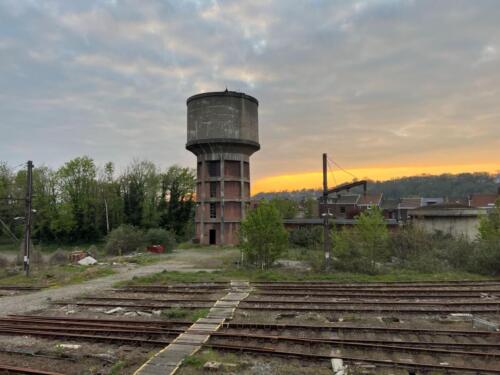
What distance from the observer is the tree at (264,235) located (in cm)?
2220

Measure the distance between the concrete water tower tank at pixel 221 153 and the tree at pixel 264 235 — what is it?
54.1ft

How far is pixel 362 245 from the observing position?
2177cm

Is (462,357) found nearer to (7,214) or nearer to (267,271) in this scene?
(267,271)

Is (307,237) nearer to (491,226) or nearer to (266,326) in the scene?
(491,226)

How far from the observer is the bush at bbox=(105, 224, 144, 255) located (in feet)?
122

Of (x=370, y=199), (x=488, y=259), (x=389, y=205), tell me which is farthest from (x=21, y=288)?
(x=370, y=199)

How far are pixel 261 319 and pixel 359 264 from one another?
1134 centimetres

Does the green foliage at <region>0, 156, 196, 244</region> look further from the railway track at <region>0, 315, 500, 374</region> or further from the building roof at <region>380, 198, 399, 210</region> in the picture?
the railway track at <region>0, 315, 500, 374</region>

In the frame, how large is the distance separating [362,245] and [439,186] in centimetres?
14783

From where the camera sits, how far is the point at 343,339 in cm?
930

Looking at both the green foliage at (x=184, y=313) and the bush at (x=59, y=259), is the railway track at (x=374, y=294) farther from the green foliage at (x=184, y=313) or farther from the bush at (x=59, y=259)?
the bush at (x=59, y=259)

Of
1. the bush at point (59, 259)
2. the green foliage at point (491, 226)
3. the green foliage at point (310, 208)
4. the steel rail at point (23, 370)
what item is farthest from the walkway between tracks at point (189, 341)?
the green foliage at point (310, 208)

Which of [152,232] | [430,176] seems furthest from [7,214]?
[430,176]

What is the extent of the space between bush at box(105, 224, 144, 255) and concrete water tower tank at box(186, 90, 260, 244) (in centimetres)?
678
